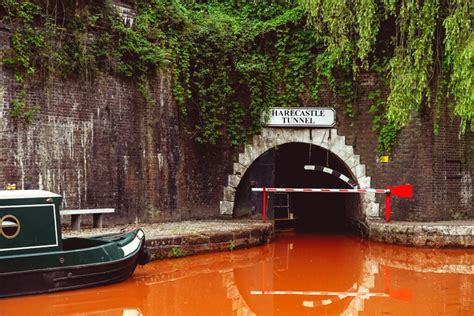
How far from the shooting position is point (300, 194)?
59.1 feet

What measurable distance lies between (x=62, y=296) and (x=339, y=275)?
4107 millimetres

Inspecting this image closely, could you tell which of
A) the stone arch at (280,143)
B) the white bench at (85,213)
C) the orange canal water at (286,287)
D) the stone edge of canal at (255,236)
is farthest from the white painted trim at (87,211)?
the stone arch at (280,143)

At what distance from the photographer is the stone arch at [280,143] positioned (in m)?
13.5

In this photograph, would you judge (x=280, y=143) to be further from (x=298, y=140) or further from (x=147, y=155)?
(x=147, y=155)

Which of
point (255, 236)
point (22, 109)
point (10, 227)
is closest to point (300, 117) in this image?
point (255, 236)

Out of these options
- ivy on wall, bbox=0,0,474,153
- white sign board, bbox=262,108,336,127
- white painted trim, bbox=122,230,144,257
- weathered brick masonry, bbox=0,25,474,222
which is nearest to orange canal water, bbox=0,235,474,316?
white painted trim, bbox=122,230,144,257

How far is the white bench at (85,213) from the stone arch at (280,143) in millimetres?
3524

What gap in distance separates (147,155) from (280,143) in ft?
10.6

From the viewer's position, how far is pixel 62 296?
24.9 ft

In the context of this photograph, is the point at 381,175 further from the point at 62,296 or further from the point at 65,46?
the point at 62,296

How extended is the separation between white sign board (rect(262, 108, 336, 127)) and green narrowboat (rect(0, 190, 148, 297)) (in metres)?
6.13

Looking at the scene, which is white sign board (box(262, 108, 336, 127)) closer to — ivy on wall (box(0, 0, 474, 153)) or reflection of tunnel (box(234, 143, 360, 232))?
ivy on wall (box(0, 0, 474, 153))

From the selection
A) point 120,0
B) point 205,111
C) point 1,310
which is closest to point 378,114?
point 205,111

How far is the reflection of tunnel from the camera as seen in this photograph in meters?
14.5
